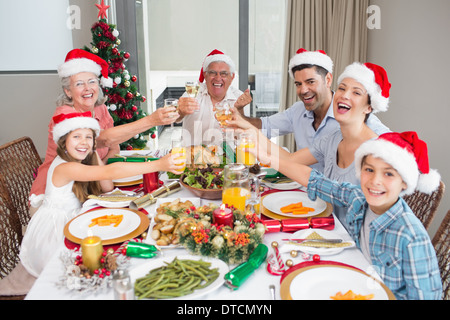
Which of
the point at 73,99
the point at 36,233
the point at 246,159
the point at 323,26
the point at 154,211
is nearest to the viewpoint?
the point at 154,211

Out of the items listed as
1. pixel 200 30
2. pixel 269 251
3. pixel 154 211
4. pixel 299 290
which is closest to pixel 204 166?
pixel 154 211

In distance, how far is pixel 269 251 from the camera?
1.34m

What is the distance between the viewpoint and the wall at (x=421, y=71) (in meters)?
2.59

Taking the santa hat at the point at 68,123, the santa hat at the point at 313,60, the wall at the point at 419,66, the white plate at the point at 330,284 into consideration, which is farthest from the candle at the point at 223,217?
the wall at the point at 419,66

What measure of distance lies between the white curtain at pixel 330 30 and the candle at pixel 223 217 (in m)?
2.94

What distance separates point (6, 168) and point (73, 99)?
564 millimetres

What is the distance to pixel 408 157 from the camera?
1.30m

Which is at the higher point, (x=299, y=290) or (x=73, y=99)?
(x=73, y=99)

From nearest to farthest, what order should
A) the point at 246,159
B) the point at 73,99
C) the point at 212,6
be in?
the point at 246,159 < the point at 73,99 < the point at 212,6

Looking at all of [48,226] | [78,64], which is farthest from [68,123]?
[78,64]

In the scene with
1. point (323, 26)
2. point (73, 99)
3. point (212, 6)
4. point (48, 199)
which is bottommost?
point (48, 199)

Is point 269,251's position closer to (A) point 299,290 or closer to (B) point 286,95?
(A) point 299,290

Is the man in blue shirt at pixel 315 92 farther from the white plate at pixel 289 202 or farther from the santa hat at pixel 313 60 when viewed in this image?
the white plate at pixel 289 202

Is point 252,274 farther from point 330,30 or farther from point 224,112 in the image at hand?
point 330,30
